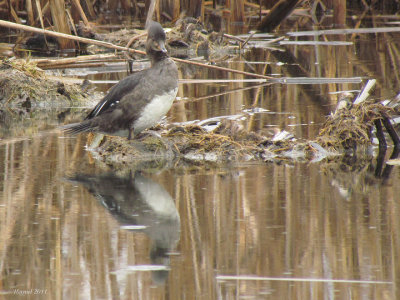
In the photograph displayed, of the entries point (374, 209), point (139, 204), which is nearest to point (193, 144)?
point (139, 204)

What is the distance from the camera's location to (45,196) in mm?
4133

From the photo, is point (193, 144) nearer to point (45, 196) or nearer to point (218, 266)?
point (45, 196)

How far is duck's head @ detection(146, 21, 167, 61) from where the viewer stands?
5.19m

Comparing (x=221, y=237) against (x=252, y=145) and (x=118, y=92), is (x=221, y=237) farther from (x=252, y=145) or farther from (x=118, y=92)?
(x=118, y=92)

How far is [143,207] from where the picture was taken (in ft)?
12.8

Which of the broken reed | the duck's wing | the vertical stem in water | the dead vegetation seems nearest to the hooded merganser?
the duck's wing

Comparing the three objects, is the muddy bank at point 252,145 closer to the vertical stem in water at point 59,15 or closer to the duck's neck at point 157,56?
the duck's neck at point 157,56

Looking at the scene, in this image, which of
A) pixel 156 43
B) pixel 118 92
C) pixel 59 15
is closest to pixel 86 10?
pixel 59 15

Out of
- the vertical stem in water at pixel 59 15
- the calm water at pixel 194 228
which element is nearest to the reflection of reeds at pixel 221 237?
the calm water at pixel 194 228

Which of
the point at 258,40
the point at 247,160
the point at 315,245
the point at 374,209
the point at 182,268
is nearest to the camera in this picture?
the point at 182,268

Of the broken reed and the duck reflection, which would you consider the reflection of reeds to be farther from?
the broken reed

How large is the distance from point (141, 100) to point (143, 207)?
1.24 metres

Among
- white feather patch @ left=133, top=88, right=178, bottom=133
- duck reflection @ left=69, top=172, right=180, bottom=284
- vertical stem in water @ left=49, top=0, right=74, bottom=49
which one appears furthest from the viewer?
vertical stem in water @ left=49, top=0, right=74, bottom=49

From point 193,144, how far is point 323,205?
5.11ft
